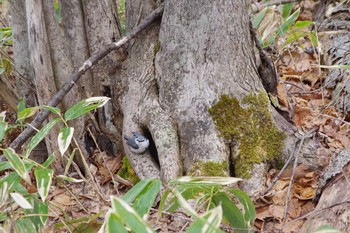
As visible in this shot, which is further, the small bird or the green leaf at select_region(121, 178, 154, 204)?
the small bird

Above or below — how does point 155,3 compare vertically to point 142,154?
above

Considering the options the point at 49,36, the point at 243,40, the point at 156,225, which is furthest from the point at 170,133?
the point at 49,36

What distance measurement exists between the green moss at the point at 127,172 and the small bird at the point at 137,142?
0.18 metres

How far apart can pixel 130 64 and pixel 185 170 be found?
29.8 inches

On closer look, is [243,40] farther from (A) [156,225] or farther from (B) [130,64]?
(A) [156,225]

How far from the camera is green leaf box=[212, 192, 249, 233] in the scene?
1.65m

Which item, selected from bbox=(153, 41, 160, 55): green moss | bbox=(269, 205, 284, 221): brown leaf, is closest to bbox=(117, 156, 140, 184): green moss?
bbox=(153, 41, 160, 55): green moss

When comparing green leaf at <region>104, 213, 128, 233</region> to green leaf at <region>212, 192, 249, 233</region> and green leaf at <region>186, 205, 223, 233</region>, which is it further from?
green leaf at <region>212, 192, 249, 233</region>

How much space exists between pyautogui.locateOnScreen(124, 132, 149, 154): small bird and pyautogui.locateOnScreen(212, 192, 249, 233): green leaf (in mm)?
967

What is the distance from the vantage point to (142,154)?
103 inches

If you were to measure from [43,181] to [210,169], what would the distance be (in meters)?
1.00

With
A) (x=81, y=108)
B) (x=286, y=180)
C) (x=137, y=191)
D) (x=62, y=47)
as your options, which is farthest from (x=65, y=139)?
(x=286, y=180)

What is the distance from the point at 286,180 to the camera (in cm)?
249

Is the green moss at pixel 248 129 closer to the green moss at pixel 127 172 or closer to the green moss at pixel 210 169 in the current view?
the green moss at pixel 210 169
